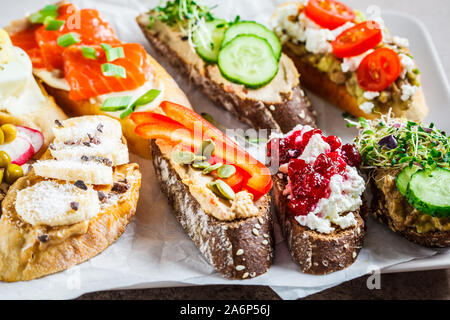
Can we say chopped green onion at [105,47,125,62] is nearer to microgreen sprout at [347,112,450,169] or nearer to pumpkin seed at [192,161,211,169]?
pumpkin seed at [192,161,211,169]

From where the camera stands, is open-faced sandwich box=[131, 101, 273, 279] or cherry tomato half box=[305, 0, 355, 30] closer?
open-faced sandwich box=[131, 101, 273, 279]

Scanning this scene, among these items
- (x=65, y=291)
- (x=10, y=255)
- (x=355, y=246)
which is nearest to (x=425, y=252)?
(x=355, y=246)

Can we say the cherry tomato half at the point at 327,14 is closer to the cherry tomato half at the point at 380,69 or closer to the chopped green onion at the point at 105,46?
the cherry tomato half at the point at 380,69

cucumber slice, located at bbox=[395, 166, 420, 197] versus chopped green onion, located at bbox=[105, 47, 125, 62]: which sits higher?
cucumber slice, located at bbox=[395, 166, 420, 197]

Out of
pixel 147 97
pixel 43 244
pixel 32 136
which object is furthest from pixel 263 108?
pixel 43 244

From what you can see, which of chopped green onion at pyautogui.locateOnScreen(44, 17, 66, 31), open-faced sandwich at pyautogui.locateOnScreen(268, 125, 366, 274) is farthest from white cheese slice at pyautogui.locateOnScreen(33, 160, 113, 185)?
chopped green onion at pyautogui.locateOnScreen(44, 17, 66, 31)

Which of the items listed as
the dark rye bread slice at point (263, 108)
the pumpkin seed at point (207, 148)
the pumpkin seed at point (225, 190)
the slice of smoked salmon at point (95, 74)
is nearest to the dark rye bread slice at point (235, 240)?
the pumpkin seed at point (225, 190)

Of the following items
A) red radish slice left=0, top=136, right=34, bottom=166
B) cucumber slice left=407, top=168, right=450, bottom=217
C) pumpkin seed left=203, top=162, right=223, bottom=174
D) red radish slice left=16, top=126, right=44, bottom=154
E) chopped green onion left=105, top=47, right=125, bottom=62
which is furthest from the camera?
chopped green onion left=105, top=47, right=125, bottom=62

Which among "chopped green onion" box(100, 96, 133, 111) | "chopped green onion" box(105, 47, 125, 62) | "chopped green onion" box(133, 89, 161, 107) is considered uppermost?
"chopped green onion" box(105, 47, 125, 62)

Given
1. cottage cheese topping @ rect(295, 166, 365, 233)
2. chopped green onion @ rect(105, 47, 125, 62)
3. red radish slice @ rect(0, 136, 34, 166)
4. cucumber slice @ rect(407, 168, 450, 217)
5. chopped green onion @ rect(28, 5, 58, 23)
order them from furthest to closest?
chopped green onion @ rect(28, 5, 58, 23) < chopped green onion @ rect(105, 47, 125, 62) < red radish slice @ rect(0, 136, 34, 166) < cottage cheese topping @ rect(295, 166, 365, 233) < cucumber slice @ rect(407, 168, 450, 217)
